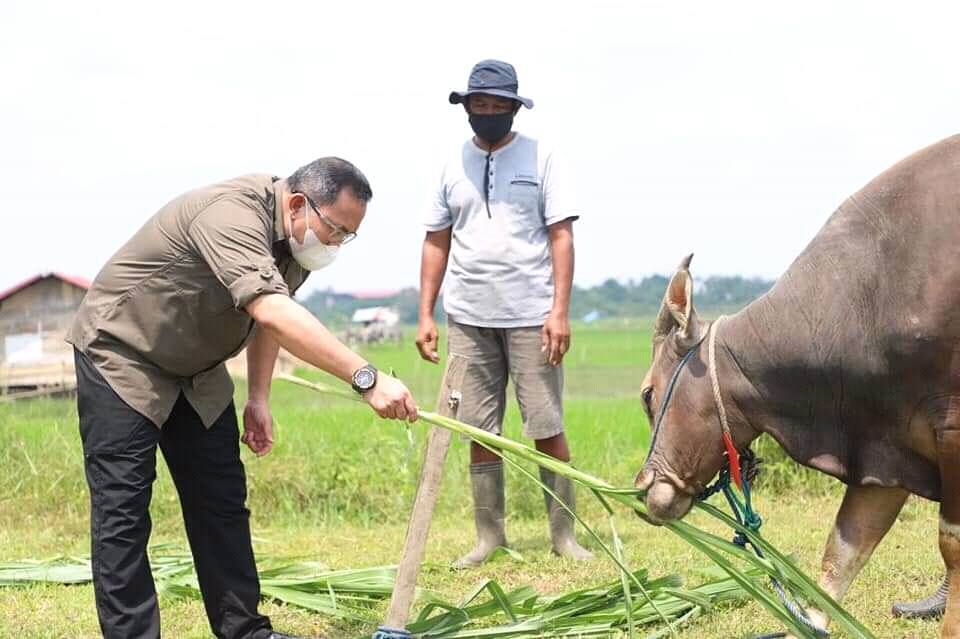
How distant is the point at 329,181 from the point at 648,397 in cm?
149

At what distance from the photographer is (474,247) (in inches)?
256

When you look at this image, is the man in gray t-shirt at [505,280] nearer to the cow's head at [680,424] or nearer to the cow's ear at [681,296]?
the cow's head at [680,424]

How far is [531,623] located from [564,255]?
223 centimetres

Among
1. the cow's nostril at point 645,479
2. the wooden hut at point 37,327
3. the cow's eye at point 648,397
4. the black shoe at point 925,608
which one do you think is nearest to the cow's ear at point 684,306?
the cow's eye at point 648,397

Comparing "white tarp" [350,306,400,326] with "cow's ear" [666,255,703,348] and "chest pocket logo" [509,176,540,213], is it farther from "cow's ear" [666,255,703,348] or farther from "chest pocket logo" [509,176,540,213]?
"cow's ear" [666,255,703,348]

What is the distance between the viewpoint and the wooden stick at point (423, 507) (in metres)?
4.68

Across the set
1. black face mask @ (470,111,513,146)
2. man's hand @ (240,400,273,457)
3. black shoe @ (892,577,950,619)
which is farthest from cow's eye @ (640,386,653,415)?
black face mask @ (470,111,513,146)

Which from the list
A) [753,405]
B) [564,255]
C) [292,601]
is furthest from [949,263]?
[292,601]

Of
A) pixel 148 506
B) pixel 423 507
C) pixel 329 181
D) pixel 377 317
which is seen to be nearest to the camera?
pixel 329 181

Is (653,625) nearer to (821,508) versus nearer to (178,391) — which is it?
(178,391)

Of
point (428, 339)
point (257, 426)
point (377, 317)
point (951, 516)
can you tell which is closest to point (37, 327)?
point (428, 339)

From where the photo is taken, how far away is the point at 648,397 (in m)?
4.76

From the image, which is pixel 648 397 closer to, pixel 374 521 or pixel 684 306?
pixel 684 306

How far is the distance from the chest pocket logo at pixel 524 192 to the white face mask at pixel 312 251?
202 cm
